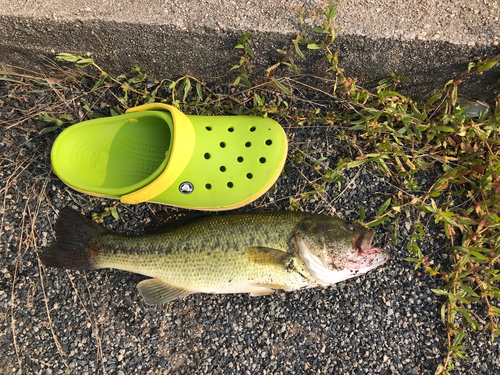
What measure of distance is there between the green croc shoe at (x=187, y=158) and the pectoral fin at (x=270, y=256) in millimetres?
455

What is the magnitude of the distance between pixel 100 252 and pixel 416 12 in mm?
3241

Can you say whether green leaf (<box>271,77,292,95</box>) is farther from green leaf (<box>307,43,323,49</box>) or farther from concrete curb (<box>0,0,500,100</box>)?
green leaf (<box>307,43,323,49</box>)

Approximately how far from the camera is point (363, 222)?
3012 millimetres

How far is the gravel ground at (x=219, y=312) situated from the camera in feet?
9.88

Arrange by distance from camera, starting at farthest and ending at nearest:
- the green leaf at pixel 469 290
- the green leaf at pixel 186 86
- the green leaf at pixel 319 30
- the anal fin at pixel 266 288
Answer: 1. the green leaf at pixel 186 86
2. the green leaf at pixel 469 290
3. the anal fin at pixel 266 288
4. the green leaf at pixel 319 30

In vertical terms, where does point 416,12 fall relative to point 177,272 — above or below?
above

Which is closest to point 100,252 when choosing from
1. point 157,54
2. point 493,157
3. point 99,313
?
point 99,313

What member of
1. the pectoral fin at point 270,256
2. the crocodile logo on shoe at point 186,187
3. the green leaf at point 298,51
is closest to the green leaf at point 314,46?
the green leaf at point 298,51

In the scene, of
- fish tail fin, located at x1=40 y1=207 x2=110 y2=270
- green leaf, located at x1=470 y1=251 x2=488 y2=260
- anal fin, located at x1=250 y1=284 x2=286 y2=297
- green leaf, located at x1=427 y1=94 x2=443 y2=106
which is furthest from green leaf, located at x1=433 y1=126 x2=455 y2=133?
fish tail fin, located at x1=40 y1=207 x2=110 y2=270

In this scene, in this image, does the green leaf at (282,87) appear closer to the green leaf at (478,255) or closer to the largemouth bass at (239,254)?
the largemouth bass at (239,254)

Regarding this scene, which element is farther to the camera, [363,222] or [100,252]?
[363,222]

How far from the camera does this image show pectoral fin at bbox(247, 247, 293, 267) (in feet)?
8.52

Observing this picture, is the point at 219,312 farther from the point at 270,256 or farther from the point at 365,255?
the point at 365,255

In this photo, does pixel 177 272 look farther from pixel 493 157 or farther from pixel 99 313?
pixel 493 157
